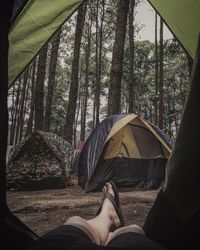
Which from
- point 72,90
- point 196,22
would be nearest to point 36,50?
point 196,22

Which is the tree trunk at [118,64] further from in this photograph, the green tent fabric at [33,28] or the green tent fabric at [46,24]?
the green tent fabric at [33,28]

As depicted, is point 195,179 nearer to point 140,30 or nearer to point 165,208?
point 165,208

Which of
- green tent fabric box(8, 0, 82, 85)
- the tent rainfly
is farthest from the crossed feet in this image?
the tent rainfly

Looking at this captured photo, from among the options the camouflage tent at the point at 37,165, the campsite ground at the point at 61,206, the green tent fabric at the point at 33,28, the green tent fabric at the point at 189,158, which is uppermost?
the green tent fabric at the point at 33,28

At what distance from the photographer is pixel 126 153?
5.66 m

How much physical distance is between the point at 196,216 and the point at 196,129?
14.4 inches

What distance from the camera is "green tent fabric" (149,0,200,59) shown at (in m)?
2.56

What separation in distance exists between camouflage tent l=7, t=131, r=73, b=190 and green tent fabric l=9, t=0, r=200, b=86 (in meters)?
3.03

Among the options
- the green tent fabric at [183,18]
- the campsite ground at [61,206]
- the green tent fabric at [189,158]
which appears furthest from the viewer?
the campsite ground at [61,206]

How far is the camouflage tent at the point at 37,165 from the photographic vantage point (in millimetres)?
5445

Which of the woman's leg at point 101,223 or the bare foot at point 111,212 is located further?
the bare foot at point 111,212

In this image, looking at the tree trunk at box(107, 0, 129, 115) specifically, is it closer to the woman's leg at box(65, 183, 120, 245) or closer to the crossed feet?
the crossed feet

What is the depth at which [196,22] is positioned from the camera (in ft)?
8.53

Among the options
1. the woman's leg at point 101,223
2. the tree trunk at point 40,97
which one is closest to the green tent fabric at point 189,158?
the woman's leg at point 101,223
